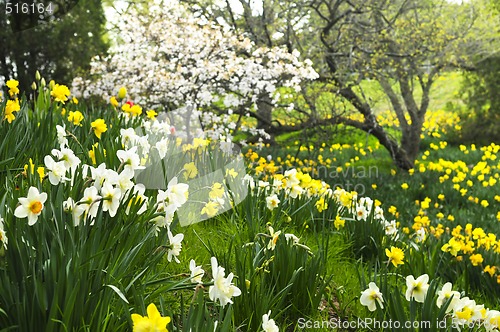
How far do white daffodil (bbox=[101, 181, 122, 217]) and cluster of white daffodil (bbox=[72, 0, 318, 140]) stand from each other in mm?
5439

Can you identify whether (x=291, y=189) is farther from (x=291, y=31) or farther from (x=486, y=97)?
(x=486, y=97)

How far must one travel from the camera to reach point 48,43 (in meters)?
10.8

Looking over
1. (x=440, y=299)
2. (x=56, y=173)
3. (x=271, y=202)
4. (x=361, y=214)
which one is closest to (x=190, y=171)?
(x=271, y=202)

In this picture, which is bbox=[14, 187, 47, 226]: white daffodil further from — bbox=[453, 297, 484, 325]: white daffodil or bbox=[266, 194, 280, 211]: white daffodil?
bbox=[266, 194, 280, 211]: white daffodil

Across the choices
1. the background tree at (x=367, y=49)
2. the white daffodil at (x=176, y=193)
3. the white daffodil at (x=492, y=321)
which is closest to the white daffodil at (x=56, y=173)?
the white daffodil at (x=176, y=193)

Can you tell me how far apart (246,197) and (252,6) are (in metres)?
6.64

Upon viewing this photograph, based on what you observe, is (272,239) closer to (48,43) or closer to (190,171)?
(190,171)

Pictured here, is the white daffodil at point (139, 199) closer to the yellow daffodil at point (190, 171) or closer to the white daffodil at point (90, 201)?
the white daffodil at point (90, 201)

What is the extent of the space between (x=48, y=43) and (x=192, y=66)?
4846 mm

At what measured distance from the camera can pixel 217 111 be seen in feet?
27.4

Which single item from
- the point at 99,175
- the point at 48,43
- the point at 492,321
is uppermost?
the point at 48,43

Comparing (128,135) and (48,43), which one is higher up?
(48,43)

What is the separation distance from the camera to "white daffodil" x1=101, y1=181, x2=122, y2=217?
166 centimetres

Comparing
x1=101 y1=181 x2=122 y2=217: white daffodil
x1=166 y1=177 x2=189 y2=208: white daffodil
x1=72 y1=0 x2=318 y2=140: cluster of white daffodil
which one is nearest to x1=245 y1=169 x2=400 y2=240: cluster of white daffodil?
x1=166 y1=177 x2=189 y2=208: white daffodil
